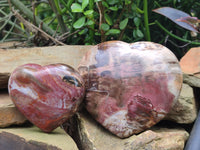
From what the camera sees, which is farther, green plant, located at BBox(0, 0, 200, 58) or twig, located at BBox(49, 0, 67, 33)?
twig, located at BBox(49, 0, 67, 33)

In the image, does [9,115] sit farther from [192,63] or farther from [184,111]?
[192,63]

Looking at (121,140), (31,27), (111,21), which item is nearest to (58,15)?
(31,27)

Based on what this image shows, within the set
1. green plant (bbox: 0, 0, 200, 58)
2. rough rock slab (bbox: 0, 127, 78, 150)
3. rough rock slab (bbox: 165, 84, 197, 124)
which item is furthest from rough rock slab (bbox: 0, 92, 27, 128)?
rough rock slab (bbox: 165, 84, 197, 124)

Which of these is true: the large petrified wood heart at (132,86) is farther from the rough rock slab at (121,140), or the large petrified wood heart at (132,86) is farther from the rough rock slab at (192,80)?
the rough rock slab at (192,80)

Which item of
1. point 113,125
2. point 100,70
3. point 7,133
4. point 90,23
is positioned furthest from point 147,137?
point 90,23

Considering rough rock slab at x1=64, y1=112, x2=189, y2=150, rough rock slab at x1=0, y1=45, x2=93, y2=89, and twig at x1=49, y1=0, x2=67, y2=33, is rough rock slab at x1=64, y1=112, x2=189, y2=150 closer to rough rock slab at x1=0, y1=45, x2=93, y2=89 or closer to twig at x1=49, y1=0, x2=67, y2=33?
rough rock slab at x1=0, y1=45, x2=93, y2=89

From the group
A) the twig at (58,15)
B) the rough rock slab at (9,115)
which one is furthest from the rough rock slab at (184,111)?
the twig at (58,15)

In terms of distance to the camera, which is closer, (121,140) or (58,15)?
(121,140)
